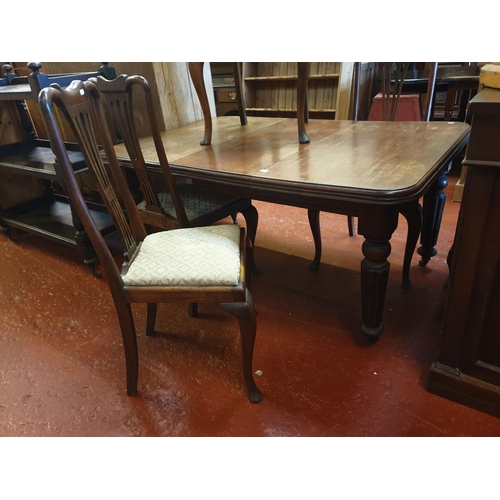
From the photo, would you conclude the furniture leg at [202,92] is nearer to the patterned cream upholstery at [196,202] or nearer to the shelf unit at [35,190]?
the patterned cream upholstery at [196,202]

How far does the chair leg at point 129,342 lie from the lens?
4.26 feet

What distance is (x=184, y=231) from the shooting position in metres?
1.50

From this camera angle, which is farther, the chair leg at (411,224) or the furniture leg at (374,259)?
the chair leg at (411,224)

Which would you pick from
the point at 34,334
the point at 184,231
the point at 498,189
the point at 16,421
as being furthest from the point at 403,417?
the point at 34,334

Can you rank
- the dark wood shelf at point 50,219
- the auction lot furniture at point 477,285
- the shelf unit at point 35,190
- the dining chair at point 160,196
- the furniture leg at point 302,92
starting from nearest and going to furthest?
1. the auction lot furniture at point 477,285
2. the dining chair at point 160,196
3. the furniture leg at point 302,92
4. the shelf unit at point 35,190
5. the dark wood shelf at point 50,219

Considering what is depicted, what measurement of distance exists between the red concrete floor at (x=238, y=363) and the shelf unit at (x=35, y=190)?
29 centimetres

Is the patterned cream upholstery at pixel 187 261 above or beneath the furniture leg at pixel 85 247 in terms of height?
above

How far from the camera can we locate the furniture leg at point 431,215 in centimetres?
176

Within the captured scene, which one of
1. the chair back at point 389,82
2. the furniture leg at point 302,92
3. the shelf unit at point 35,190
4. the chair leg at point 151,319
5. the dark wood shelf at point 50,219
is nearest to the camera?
the furniture leg at point 302,92

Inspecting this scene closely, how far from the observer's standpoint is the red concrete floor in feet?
4.32

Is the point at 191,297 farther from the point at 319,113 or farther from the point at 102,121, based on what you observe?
the point at 319,113

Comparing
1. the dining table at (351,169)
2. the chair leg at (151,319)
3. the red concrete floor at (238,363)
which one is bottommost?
the red concrete floor at (238,363)

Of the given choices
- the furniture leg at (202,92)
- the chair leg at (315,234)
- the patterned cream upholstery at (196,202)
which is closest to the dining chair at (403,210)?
the chair leg at (315,234)

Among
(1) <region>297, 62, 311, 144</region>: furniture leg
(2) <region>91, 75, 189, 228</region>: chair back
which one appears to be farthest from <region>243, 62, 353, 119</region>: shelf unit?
(2) <region>91, 75, 189, 228</region>: chair back
